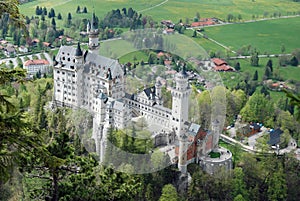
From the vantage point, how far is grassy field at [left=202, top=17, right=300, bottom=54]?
2573 cm

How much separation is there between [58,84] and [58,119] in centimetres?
132

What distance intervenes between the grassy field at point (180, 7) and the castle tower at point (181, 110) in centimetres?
1407

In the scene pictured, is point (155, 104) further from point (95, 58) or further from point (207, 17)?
point (207, 17)

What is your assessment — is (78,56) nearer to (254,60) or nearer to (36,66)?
(36,66)

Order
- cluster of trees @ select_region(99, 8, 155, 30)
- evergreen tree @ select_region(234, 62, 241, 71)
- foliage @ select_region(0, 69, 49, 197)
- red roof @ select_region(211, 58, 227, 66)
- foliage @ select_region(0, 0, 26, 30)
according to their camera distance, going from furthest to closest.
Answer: cluster of trees @ select_region(99, 8, 155, 30) → evergreen tree @ select_region(234, 62, 241, 71) → red roof @ select_region(211, 58, 227, 66) → foliage @ select_region(0, 0, 26, 30) → foliage @ select_region(0, 69, 49, 197)

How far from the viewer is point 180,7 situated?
28781 mm

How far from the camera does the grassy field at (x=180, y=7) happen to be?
91.0 feet

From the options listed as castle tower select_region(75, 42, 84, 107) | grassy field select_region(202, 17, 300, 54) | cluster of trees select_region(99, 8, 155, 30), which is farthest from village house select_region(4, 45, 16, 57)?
castle tower select_region(75, 42, 84, 107)

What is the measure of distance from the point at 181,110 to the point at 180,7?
16230 mm

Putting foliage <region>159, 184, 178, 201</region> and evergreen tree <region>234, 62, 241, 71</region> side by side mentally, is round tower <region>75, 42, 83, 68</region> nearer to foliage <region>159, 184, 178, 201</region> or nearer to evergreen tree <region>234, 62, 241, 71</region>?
foliage <region>159, 184, 178, 201</region>

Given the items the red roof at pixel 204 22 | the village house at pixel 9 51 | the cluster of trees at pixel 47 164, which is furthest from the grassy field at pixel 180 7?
the cluster of trees at pixel 47 164

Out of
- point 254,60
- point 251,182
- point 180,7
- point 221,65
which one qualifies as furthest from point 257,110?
point 180,7

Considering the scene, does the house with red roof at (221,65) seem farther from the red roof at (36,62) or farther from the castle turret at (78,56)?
the castle turret at (78,56)

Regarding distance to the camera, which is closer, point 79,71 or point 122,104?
point 122,104
